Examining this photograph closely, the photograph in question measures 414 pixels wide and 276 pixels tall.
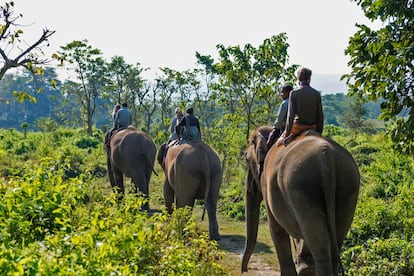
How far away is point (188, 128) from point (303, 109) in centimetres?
469

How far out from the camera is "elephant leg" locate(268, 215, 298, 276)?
6.55m

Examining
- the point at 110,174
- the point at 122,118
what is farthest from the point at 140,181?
the point at 110,174

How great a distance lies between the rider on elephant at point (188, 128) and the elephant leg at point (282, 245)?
414cm

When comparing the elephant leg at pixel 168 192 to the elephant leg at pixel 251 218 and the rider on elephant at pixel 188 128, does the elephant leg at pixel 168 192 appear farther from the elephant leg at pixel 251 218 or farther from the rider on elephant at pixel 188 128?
the elephant leg at pixel 251 218

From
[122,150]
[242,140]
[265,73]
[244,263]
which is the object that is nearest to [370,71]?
[244,263]

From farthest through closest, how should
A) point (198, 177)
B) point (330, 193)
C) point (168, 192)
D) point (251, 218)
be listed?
point (168, 192) → point (198, 177) → point (251, 218) → point (330, 193)

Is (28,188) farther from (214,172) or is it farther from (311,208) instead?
(214,172)

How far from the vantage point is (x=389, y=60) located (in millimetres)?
5906

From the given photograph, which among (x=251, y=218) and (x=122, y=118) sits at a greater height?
(x=122, y=118)

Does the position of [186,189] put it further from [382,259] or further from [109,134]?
[109,134]

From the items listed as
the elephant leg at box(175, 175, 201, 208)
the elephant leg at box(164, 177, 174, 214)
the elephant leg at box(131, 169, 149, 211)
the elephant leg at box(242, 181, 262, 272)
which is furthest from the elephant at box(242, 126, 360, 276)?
the elephant leg at box(131, 169, 149, 211)

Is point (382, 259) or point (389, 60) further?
point (382, 259)

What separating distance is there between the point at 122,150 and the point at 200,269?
25.9 feet

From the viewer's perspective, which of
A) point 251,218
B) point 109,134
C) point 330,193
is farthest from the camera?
point 109,134
